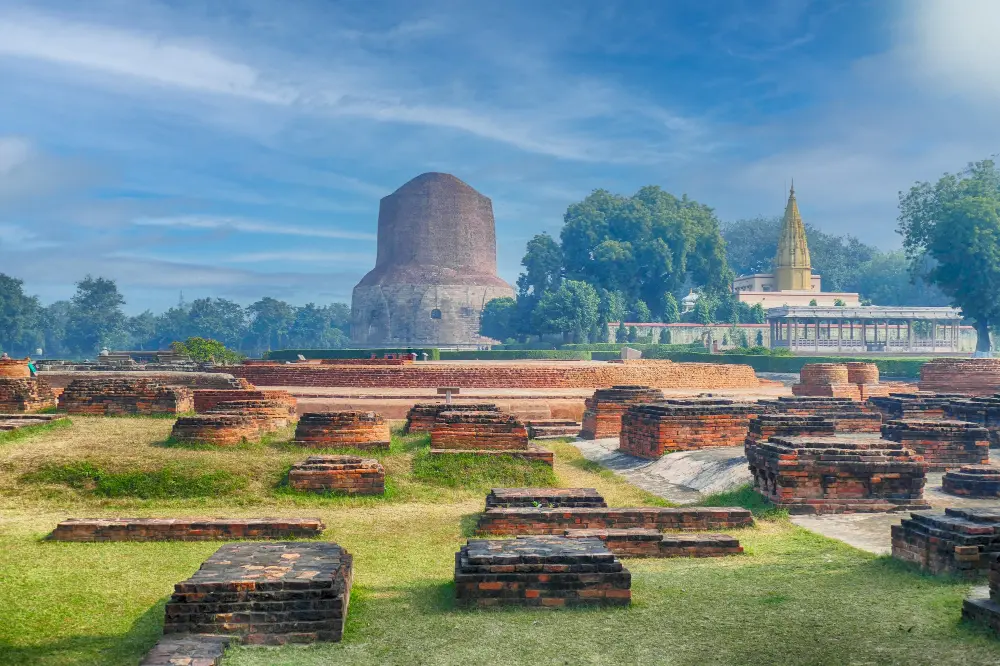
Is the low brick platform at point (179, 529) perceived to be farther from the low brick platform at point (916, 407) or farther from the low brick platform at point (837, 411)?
the low brick platform at point (916, 407)

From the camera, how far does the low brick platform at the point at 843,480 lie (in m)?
6.66

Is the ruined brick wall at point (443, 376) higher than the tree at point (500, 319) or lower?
lower

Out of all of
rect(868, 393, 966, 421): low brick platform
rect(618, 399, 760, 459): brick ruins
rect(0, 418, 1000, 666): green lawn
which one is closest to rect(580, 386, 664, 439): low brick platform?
rect(618, 399, 760, 459): brick ruins

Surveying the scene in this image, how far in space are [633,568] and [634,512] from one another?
1.07 meters

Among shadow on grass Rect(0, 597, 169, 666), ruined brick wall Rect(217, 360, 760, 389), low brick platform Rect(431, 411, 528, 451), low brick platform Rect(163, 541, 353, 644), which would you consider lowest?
shadow on grass Rect(0, 597, 169, 666)

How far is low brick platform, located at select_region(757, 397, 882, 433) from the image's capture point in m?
9.73

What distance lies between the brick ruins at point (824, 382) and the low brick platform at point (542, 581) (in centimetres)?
1436

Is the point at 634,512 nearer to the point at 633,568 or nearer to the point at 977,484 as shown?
the point at 633,568

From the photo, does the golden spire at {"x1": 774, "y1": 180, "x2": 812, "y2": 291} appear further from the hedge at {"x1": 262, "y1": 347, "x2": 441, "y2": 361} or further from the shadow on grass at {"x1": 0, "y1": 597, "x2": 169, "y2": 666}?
the shadow on grass at {"x1": 0, "y1": 597, "x2": 169, "y2": 666}

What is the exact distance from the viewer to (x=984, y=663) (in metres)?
3.16

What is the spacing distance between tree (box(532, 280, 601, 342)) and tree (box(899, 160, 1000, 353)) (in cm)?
1367

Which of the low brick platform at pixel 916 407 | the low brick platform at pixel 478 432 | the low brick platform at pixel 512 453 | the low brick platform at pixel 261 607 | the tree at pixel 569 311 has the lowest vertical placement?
the low brick platform at pixel 261 607

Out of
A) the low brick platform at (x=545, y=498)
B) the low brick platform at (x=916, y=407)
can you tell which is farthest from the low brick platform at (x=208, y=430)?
the low brick platform at (x=916, y=407)

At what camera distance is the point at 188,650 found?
3.36 m
